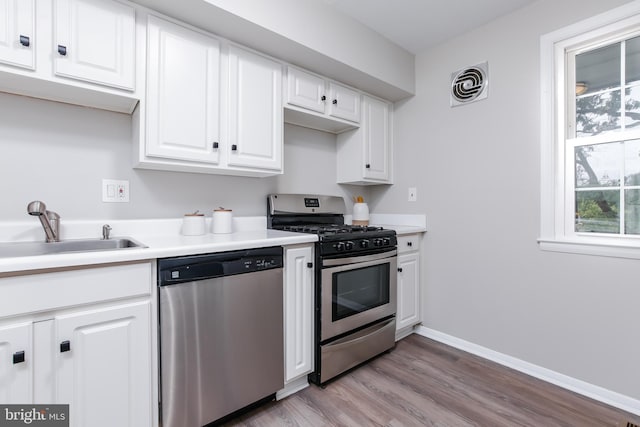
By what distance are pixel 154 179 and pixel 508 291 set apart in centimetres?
246

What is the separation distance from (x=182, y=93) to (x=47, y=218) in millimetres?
880

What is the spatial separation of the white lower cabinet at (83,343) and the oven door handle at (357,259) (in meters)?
0.95

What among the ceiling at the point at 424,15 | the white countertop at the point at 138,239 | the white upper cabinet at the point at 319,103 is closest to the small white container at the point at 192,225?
the white countertop at the point at 138,239

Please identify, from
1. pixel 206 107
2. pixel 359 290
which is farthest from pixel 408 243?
pixel 206 107

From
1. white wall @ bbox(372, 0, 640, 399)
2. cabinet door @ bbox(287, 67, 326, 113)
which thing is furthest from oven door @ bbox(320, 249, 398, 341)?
cabinet door @ bbox(287, 67, 326, 113)

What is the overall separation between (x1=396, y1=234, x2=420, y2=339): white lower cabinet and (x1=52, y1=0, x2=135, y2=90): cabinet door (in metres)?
2.03

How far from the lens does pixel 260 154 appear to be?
1929 mm

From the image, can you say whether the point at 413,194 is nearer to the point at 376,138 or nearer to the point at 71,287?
the point at 376,138

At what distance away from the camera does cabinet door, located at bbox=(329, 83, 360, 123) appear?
2328mm

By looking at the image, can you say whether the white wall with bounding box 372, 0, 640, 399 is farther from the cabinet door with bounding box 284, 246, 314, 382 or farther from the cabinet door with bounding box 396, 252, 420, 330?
the cabinet door with bounding box 284, 246, 314, 382

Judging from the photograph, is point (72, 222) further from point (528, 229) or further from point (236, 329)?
point (528, 229)

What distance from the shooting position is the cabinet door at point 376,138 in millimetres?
2602

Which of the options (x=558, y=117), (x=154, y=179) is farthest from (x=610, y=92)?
(x=154, y=179)

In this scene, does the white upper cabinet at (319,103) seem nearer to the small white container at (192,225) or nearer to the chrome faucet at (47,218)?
the small white container at (192,225)
